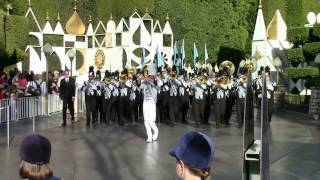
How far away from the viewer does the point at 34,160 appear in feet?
12.0

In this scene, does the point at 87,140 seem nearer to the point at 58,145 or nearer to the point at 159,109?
the point at 58,145

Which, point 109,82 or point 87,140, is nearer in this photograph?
point 87,140

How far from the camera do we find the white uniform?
15.3 metres

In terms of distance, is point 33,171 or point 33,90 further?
point 33,90

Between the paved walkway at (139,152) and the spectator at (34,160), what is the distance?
6646mm

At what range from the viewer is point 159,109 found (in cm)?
2164

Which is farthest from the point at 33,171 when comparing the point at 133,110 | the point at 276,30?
the point at 276,30

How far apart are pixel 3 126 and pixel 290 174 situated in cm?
1171

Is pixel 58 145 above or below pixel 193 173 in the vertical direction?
below

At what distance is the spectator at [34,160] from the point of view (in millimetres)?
3656

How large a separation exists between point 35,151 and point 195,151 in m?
1.03

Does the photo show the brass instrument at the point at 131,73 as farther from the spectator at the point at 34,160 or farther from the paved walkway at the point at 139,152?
the spectator at the point at 34,160

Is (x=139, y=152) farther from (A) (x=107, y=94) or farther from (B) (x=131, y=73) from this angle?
(B) (x=131, y=73)

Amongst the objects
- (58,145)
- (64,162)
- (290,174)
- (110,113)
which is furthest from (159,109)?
(290,174)
